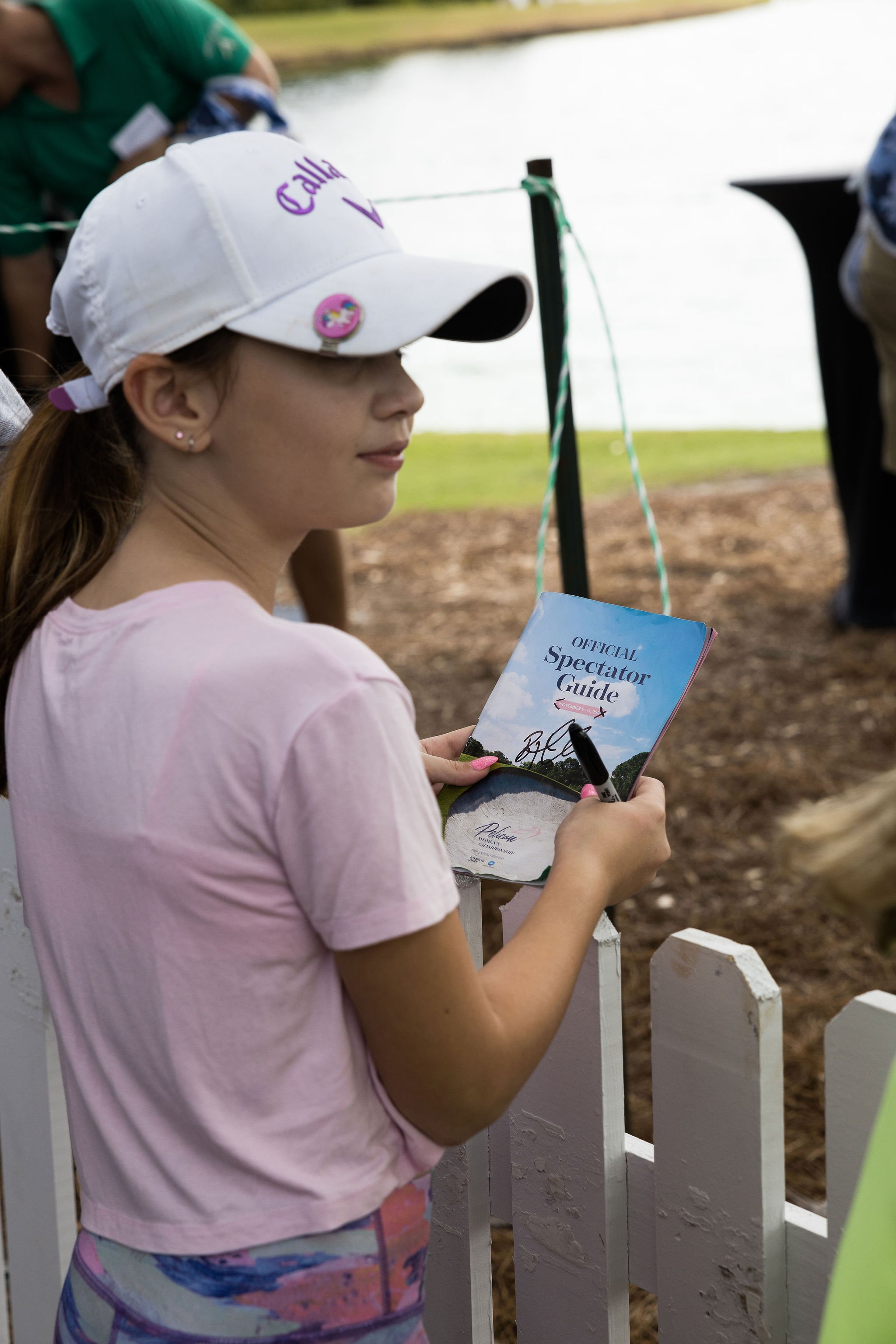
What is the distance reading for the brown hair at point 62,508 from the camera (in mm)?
1048

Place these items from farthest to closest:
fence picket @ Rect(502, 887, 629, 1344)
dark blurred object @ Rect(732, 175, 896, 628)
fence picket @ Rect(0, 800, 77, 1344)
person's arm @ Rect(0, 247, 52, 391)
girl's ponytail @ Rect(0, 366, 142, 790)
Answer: dark blurred object @ Rect(732, 175, 896, 628)
person's arm @ Rect(0, 247, 52, 391)
fence picket @ Rect(0, 800, 77, 1344)
fence picket @ Rect(502, 887, 629, 1344)
girl's ponytail @ Rect(0, 366, 142, 790)

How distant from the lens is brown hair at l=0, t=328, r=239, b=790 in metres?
1.05

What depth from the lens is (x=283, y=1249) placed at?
934 mm

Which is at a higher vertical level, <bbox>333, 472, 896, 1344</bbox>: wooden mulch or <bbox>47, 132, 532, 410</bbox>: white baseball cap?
<bbox>47, 132, 532, 410</bbox>: white baseball cap

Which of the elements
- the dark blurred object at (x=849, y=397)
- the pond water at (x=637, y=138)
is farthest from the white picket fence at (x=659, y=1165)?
the pond water at (x=637, y=138)

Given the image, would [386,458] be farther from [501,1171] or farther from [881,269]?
[881,269]

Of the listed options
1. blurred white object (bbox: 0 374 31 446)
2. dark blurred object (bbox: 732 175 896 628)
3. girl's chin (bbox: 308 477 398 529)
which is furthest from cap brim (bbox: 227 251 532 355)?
dark blurred object (bbox: 732 175 896 628)

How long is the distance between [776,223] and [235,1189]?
1704 cm

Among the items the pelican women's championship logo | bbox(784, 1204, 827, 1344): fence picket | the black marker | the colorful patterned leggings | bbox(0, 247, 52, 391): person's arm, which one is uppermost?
the pelican women's championship logo

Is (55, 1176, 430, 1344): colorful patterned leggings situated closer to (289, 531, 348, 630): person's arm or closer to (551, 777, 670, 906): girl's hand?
(551, 777, 670, 906): girl's hand

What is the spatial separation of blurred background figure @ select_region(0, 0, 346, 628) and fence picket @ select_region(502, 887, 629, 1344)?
82.0 inches

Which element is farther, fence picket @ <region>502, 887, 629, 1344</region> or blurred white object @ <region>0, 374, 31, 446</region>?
blurred white object @ <region>0, 374, 31, 446</region>

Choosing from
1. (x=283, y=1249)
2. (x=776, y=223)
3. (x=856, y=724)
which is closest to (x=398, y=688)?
(x=283, y=1249)

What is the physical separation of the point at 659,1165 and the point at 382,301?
0.82 meters
